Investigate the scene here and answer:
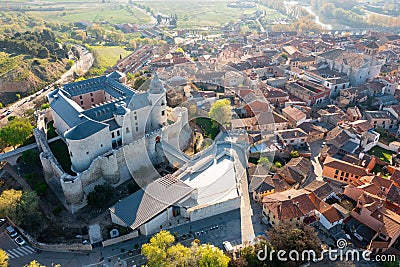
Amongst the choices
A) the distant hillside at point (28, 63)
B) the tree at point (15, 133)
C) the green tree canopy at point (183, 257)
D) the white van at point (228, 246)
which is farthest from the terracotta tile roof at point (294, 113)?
the distant hillside at point (28, 63)

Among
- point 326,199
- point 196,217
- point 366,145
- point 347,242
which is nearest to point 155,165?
point 196,217

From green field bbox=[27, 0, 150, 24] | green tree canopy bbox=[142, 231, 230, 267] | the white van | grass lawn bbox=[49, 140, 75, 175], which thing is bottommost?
the white van

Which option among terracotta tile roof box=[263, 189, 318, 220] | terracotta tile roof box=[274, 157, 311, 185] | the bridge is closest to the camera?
terracotta tile roof box=[263, 189, 318, 220]

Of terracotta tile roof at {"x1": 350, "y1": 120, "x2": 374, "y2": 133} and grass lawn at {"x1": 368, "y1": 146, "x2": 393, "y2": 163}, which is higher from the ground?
terracotta tile roof at {"x1": 350, "y1": 120, "x2": 374, "y2": 133}

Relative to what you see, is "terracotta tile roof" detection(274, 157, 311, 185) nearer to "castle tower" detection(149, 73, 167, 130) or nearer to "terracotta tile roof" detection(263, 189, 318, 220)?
"terracotta tile roof" detection(263, 189, 318, 220)

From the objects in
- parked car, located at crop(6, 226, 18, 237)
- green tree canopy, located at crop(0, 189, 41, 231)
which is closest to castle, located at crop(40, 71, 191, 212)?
green tree canopy, located at crop(0, 189, 41, 231)

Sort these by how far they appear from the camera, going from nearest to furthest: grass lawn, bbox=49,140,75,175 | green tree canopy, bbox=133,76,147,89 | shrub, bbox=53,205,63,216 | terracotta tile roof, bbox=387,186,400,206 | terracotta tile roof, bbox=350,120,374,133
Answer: shrub, bbox=53,205,63,216 < terracotta tile roof, bbox=387,186,400,206 < grass lawn, bbox=49,140,75,175 < terracotta tile roof, bbox=350,120,374,133 < green tree canopy, bbox=133,76,147,89

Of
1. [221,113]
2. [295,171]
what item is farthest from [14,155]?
[295,171]

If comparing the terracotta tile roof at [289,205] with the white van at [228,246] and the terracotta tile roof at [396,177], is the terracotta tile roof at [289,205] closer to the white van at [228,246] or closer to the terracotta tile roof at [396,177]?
the white van at [228,246]

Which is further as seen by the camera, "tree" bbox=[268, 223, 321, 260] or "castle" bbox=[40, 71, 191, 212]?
"castle" bbox=[40, 71, 191, 212]
